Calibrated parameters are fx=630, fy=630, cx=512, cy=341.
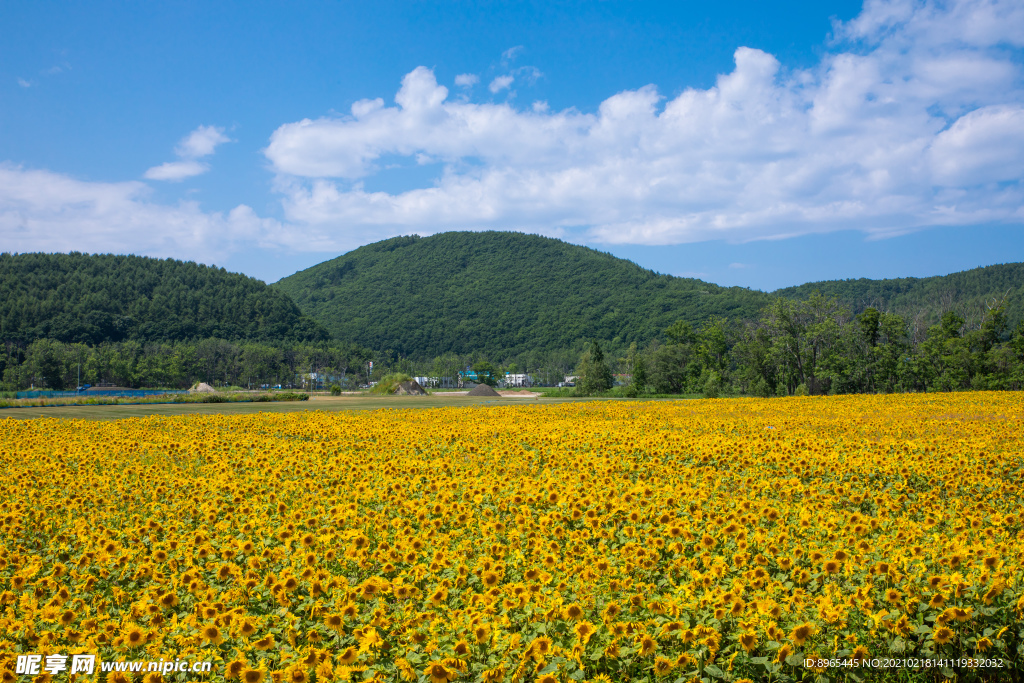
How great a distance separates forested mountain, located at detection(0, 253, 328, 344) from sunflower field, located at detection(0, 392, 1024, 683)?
14056 centimetres

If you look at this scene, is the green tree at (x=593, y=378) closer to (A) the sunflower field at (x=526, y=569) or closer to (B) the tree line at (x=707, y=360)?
(B) the tree line at (x=707, y=360)

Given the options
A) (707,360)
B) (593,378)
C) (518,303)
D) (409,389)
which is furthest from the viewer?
(518,303)

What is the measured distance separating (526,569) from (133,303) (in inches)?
6167

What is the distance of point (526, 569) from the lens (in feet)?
17.0

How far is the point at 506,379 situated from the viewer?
170500 millimetres

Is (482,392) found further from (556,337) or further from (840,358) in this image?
(556,337)

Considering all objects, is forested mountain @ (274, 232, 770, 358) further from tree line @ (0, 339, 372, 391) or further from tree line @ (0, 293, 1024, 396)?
tree line @ (0, 339, 372, 391)

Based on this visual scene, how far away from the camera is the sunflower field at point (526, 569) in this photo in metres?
4.03

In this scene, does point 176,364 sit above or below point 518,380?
above

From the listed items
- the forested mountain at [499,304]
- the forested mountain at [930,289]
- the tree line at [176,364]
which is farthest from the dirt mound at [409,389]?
the forested mountain at [499,304]

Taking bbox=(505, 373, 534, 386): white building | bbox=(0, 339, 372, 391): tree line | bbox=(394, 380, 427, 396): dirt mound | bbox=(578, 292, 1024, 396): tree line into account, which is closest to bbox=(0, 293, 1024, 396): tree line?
bbox=(578, 292, 1024, 396): tree line

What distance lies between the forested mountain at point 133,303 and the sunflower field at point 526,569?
461ft

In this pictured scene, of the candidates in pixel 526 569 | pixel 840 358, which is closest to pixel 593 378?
pixel 840 358

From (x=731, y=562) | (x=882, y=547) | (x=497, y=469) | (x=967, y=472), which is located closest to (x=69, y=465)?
(x=497, y=469)
